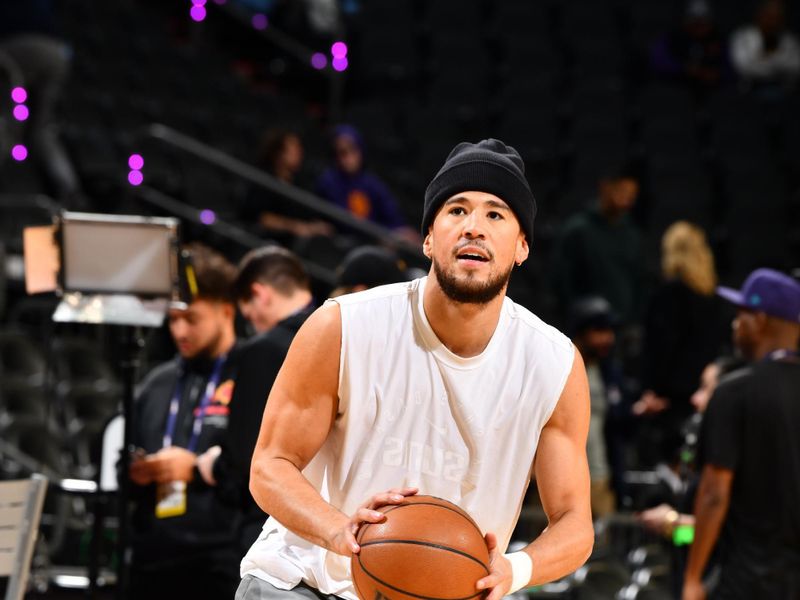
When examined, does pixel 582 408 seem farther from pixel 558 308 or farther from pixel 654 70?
pixel 654 70

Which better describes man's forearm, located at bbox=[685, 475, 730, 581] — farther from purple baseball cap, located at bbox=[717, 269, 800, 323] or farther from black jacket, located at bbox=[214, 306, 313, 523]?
black jacket, located at bbox=[214, 306, 313, 523]

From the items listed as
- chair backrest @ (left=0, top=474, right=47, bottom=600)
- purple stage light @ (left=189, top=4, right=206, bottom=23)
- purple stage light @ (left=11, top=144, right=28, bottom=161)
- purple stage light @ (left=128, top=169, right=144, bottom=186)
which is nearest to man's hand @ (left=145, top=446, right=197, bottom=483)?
chair backrest @ (left=0, top=474, right=47, bottom=600)

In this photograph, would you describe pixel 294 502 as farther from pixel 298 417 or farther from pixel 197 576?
pixel 197 576

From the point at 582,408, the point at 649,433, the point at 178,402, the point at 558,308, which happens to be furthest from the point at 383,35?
the point at 582,408

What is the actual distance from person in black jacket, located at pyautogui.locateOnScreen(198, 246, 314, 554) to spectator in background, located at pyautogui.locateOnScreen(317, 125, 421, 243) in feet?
14.2

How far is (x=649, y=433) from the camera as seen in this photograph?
879 centimetres

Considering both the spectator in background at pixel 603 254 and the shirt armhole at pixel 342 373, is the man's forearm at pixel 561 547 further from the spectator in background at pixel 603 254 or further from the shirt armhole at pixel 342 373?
the spectator in background at pixel 603 254

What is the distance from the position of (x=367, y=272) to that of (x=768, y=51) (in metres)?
8.64

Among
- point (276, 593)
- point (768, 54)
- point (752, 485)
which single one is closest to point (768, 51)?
point (768, 54)

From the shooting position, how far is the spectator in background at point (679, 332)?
8.38 m

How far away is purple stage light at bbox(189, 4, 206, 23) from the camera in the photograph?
42.6 feet

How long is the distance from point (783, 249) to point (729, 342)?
78.6 inches

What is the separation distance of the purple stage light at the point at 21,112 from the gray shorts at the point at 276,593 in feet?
21.3

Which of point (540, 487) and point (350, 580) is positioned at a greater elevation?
point (540, 487)
